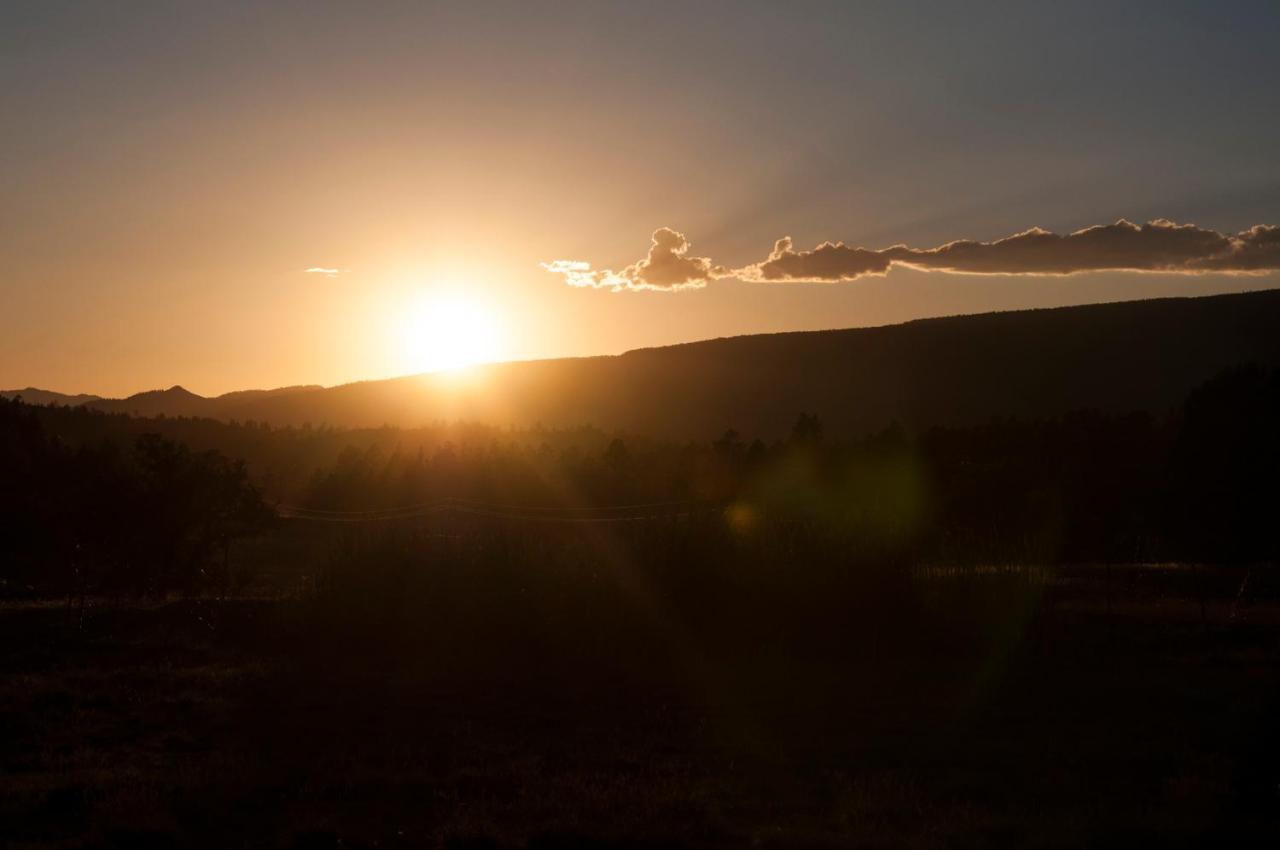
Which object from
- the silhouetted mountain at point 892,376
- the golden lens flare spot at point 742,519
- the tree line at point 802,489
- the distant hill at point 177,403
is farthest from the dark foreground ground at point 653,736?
the distant hill at point 177,403

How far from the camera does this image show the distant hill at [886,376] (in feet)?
269

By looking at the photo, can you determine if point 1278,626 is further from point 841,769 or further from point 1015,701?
point 841,769

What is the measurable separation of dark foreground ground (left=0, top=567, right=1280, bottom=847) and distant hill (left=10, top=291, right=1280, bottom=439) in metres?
66.0

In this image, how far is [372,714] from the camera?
11.4m

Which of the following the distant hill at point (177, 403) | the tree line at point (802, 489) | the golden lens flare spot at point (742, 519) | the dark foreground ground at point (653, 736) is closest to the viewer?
the dark foreground ground at point (653, 736)

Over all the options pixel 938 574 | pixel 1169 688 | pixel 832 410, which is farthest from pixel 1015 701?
pixel 832 410

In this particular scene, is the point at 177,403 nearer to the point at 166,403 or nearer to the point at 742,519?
the point at 166,403

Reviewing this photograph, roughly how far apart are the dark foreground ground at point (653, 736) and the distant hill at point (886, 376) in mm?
65981

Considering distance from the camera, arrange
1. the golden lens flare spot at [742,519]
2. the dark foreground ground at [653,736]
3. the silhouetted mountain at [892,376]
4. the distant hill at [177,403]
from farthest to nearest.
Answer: the distant hill at [177,403] < the silhouetted mountain at [892,376] < the golden lens flare spot at [742,519] < the dark foreground ground at [653,736]

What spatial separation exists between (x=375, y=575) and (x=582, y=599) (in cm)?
317

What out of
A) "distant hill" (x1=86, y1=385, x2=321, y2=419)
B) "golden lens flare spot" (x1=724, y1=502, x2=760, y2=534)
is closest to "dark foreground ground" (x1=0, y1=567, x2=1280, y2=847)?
"golden lens flare spot" (x1=724, y1=502, x2=760, y2=534)

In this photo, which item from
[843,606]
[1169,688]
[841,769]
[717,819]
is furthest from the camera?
[843,606]

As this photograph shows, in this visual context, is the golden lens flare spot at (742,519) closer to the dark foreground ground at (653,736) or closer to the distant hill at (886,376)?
the dark foreground ground at (653,736)

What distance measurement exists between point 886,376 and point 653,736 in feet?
279
